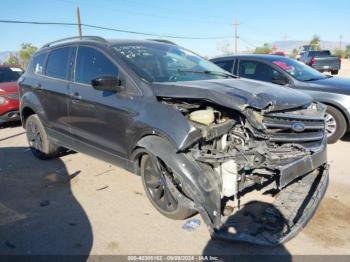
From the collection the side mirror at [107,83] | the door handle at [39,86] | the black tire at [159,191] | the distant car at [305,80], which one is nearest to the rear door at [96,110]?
the side mirror at [107,83]

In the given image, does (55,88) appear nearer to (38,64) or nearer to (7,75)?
(38,64)

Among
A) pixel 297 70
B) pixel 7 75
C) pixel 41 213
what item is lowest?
pixel 41 213

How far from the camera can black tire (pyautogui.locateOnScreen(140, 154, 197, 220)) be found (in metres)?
3.91

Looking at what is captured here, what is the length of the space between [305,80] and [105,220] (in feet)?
16.0

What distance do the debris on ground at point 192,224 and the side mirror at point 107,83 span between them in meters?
1.72

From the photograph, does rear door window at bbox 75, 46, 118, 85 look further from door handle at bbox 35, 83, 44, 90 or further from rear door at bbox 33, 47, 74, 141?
door handle at bbox 35, 83, 44, 90

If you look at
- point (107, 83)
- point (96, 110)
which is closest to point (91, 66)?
point (96, 110)

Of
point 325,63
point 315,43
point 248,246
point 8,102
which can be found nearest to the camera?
point 248,246

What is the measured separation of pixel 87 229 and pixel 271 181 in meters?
2.05

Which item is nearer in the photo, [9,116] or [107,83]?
[107,83]

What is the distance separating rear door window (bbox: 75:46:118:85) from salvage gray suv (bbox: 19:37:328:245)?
2 centimetres

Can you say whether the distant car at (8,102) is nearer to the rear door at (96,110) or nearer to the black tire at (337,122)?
the rear door at (96,110)

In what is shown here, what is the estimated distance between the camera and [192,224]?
12.8ft

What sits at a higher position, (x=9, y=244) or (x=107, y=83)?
(x=107, y=83)
